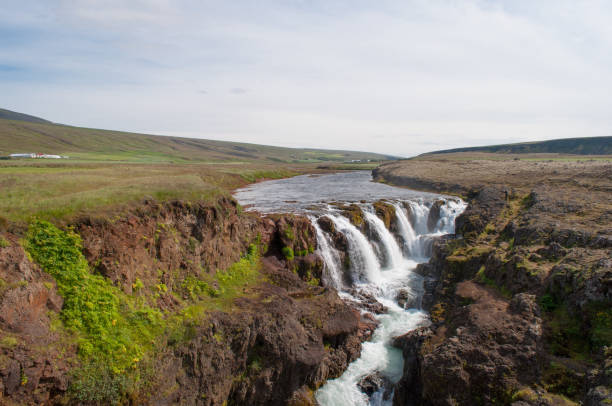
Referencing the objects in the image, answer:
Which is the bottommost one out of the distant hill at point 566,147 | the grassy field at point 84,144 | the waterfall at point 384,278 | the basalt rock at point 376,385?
the basalt rock at point 376,385

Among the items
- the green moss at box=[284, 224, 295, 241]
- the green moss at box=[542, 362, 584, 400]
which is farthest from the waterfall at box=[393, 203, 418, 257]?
the green moss at box=[542, 362, 584, 400]

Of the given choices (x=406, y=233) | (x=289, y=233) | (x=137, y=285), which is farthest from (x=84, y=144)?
(x=137, y=285)

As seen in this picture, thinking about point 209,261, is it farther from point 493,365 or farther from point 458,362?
point 493,365

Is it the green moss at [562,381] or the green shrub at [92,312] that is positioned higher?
the green shrub at [92,312]

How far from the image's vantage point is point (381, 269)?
92.3 feet

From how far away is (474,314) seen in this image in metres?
14.0

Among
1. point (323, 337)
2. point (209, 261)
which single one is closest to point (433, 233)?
point (323, 337)

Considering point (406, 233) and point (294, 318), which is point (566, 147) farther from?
point (294, 318)

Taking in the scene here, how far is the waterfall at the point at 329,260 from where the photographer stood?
24672 millimetres

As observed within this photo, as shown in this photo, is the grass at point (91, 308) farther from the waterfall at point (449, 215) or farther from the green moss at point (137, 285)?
the waterfall at point (449, 215)

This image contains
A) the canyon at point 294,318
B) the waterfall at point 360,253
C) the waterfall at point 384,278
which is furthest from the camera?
the waterfall at point 360,253

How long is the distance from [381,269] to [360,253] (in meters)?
2.86

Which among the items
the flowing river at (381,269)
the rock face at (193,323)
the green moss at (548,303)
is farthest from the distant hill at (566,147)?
the rock face at (193,323)

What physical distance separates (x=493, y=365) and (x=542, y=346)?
2.26 meters
